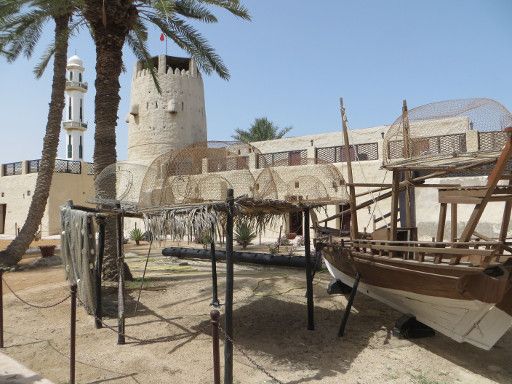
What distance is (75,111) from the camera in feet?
149

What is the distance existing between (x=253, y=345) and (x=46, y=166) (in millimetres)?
10306

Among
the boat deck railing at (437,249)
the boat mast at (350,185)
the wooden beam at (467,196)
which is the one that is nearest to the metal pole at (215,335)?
the boat deck railing at (437,249)

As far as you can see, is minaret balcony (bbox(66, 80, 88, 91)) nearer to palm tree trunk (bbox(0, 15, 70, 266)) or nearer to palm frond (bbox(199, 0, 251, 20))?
palm tree trunk (bbox(0, 15, 70, 266))

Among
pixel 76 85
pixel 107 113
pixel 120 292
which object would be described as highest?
pixel 76 85

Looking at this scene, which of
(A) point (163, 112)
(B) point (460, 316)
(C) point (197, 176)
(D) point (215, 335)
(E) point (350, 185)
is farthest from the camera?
(A) point (163, 112)

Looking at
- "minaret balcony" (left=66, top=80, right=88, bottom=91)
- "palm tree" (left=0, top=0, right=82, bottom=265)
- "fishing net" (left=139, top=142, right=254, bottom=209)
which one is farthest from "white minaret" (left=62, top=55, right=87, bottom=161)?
"fishing net" (left=139, top=142, right=254, bottom=209)

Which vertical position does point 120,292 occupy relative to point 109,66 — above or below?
below

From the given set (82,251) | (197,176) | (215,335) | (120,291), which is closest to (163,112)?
(197,176)

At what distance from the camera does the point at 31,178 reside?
28625 mm

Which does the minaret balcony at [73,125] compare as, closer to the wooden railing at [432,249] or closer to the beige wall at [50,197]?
the beige wall at [50,197]

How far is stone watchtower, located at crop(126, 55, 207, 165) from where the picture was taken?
2630 centimetres

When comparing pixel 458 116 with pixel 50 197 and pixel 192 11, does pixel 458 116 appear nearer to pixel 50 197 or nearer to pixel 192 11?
pixel 192 11

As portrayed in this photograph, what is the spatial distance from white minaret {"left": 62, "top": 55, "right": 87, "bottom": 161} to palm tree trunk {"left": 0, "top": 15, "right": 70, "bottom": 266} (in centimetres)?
3222

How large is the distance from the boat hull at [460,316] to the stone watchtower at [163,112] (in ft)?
68.7
